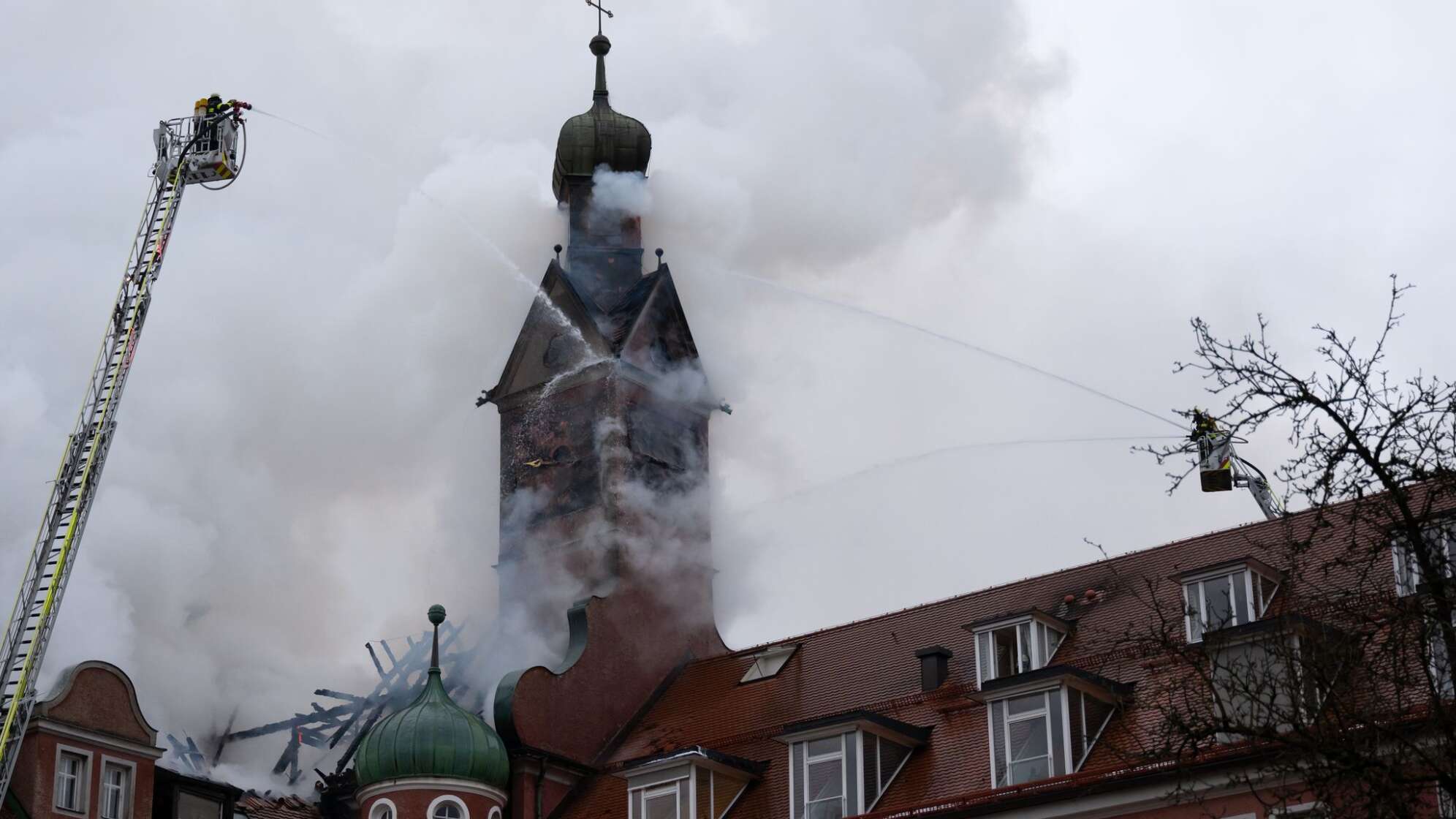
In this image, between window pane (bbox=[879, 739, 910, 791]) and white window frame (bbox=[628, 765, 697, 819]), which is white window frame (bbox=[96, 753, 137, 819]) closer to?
white window frame (bbox=[628, 765, 697, 819])

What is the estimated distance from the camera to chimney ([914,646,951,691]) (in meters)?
53.5

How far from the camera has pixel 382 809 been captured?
183 feet

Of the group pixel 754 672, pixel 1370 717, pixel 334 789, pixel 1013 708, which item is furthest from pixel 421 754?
pixel 1370 717

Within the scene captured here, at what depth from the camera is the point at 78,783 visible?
176 ft

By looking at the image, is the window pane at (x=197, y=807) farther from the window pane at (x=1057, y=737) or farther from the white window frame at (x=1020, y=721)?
the window pane at (x=1057, y=737)

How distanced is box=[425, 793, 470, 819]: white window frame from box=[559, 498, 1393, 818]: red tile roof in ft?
9.15

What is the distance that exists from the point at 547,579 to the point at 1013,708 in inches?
785

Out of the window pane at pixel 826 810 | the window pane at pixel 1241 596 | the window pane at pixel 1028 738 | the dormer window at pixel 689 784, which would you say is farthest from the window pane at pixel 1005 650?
the dormer window at pixel 689 784

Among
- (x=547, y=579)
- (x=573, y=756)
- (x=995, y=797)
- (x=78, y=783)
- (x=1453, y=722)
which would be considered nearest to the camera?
(x=1453, y=722)

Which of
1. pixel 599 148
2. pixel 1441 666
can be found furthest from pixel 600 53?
pixel 1441 666

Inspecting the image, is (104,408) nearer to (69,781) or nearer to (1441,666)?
(69,781)

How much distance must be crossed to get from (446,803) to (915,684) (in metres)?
11.5

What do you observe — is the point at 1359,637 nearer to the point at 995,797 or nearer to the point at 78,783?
the point at 995,797

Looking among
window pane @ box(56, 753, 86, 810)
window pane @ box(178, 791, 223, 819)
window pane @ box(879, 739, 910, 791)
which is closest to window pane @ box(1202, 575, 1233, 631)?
window pane @ box(879, 739, 910, 791)
